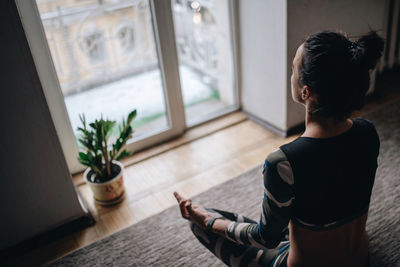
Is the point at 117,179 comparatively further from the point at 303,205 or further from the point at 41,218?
the point at 303,205

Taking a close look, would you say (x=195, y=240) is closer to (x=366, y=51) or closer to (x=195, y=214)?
(x=195, y=214)

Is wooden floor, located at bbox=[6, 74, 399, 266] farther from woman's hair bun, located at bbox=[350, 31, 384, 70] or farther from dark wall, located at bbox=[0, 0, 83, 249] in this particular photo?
woman's hair bun, located at bbox=[350, 31, 384, 70]

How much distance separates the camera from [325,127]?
0.99 m

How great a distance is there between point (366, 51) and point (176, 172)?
5.39 ft

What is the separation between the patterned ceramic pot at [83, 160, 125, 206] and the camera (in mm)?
2092

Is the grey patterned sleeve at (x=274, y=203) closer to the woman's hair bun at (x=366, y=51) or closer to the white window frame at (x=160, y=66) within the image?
the woman's hair bun at (x=366, y=51)

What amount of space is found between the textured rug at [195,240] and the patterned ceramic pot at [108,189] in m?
0.24

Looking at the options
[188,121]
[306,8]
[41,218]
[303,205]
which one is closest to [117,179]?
[41,218]

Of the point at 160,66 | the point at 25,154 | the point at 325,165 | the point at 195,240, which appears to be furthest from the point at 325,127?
the point at 160,66

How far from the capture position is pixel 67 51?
3264 mm

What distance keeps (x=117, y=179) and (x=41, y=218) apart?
423mm

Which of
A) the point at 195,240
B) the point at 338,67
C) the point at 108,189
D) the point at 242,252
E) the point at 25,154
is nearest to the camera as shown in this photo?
the point at 338,67

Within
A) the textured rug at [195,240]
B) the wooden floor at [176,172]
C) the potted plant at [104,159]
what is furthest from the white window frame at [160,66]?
the textured rug at [195,240]

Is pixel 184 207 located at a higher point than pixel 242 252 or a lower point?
higher
